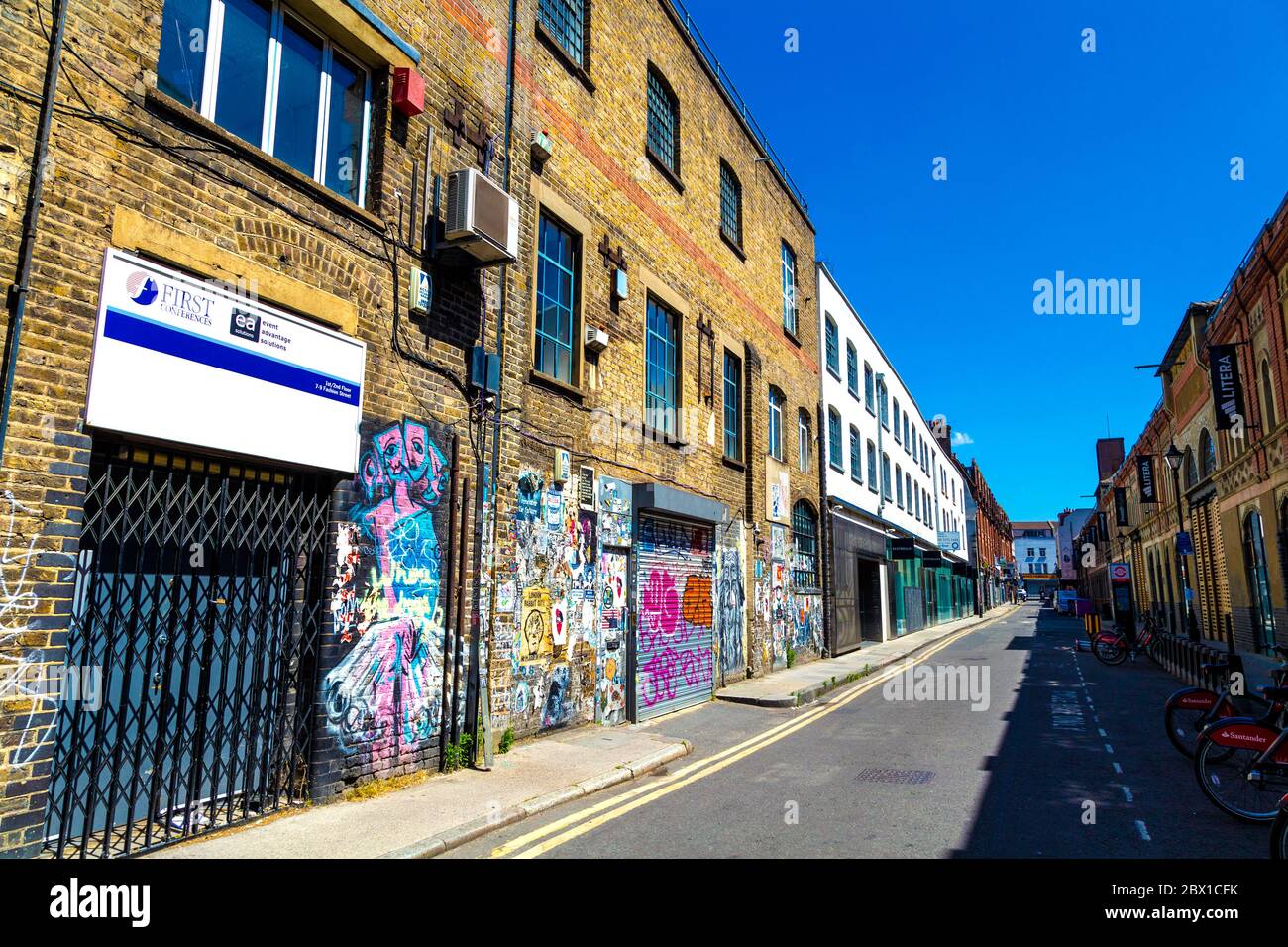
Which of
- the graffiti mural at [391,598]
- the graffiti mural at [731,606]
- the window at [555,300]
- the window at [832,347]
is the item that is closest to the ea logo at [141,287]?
the graffiti mural at [391,598]

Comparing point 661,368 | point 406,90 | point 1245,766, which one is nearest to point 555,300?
point 661,368

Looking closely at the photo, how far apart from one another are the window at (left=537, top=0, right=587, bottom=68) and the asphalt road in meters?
9.60

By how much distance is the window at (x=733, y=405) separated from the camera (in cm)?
1597

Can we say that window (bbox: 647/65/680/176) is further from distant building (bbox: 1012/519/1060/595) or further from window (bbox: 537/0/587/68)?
distant building (bbox: 1012/519/1060/595)

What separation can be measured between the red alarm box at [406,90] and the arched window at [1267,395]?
17787 mm

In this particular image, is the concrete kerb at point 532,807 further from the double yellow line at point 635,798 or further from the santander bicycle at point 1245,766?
the santander bicycle at point 1245,766

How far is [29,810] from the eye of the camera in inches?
176

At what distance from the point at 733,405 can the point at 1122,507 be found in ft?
132

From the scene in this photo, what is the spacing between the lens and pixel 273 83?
21.5 ft

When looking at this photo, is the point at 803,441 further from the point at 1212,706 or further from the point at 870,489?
the point at 1212,706

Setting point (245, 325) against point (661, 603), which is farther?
point (661, 603)

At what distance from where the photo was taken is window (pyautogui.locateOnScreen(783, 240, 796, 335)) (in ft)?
65.4
